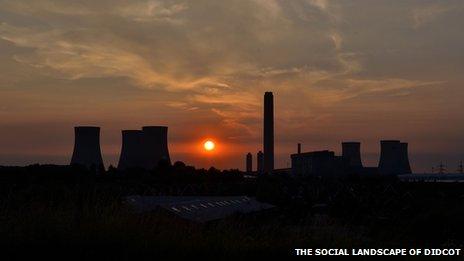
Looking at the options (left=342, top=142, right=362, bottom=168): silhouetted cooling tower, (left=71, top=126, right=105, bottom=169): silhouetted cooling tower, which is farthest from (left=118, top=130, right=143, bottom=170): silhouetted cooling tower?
(left=342, top=142, right=362, bottom=168): silhouetted cooling tower

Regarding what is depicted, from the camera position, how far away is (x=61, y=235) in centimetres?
760

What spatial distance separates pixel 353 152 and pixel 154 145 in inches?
2151

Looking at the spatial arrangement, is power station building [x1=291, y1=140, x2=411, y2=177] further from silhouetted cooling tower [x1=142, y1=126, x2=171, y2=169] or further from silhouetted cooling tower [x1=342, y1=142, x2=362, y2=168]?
silhouetted cooling tower [x1=142, y1=126, x2=171, y2=169]

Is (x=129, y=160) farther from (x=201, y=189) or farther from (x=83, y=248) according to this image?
(x=83, y=248)

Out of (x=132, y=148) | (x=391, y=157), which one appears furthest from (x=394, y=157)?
(x=132, y=148)

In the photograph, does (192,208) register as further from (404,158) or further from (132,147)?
(404,158)

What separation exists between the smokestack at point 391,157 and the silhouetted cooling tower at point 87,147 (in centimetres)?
4907

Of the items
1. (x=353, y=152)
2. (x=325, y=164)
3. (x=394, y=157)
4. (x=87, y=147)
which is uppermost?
(x=353, y=152)

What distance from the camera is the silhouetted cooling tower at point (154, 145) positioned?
61.2 meters

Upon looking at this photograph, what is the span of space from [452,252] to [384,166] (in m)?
87.7

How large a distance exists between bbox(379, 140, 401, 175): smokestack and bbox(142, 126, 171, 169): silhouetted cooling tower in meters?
42.2

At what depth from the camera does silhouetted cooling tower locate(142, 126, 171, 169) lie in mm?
61188

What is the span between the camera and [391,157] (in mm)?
92938

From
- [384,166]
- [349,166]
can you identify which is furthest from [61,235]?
[349,166]
